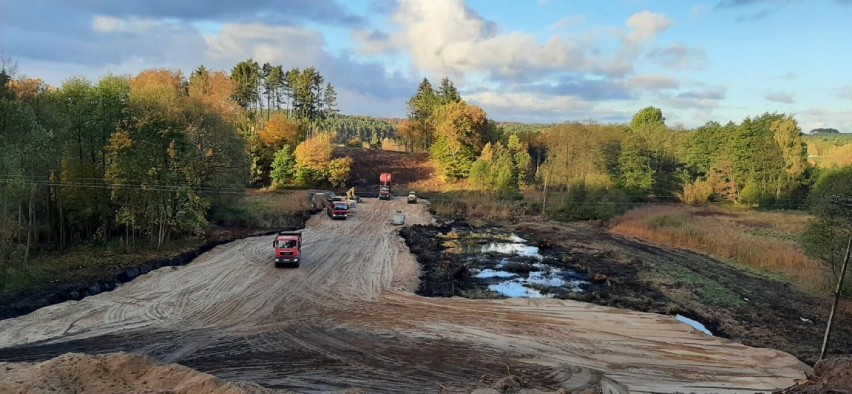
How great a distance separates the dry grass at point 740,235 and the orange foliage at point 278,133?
159ft

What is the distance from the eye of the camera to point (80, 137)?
28.9 metres

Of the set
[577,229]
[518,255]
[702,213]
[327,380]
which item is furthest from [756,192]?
[327,380]

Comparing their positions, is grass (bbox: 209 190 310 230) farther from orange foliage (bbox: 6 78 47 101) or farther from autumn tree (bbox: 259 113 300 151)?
autumn tree (bbox: 259 113 300 151)

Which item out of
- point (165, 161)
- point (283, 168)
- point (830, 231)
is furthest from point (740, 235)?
point (283, 168)

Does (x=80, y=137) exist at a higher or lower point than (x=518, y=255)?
higher

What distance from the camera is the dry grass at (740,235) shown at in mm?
28547

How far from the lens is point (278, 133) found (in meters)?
73.4

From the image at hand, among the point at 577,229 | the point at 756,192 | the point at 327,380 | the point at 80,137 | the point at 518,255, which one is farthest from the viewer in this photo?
the point at 756,192

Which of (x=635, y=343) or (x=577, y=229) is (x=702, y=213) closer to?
(x=577, y=229)

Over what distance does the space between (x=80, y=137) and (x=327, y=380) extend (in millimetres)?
24742

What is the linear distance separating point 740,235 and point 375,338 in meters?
34.4


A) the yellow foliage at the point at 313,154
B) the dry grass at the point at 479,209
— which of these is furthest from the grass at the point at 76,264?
the yellow foliage at the point at 313,154

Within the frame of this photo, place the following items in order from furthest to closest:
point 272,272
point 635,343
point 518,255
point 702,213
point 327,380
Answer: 1. point 702,213
2. point 518,255
3. point 272,272
4. point 635,343
5. point 327,380

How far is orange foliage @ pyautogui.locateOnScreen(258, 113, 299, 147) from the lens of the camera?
Answer: 73.3 meters
